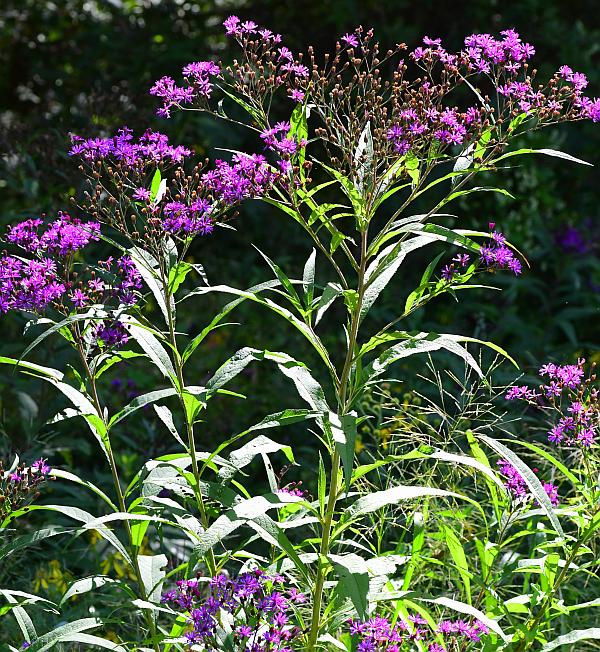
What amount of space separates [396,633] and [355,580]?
40 cm

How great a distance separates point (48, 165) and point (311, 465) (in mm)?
1943

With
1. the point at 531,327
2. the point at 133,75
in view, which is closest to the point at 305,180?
the point at 531,327

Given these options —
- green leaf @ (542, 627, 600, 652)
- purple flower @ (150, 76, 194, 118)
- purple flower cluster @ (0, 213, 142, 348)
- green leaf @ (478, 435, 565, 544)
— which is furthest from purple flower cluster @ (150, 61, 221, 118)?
green leaf @ (542, 627, 600, 652)

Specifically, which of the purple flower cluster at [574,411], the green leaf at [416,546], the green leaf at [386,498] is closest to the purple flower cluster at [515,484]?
the purple flower cluster at [574,411]

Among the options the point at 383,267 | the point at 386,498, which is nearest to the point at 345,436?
the point at 386,498

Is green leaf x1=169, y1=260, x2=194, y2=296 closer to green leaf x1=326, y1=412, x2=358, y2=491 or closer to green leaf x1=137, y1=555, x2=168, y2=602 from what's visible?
green leaf x1=326, y1=412, x2=358, y2=491

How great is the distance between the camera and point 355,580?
6.70 ft

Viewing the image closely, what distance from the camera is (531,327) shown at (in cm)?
576

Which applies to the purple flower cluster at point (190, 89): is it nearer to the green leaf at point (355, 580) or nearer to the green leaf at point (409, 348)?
the green leaf at point (409, 348)

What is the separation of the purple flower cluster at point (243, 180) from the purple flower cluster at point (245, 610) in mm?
847

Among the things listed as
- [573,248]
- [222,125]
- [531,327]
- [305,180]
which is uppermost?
[222,125]

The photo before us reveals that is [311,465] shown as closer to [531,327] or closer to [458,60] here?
[531,327]

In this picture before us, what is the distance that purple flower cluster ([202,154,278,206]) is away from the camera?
7.48 feet

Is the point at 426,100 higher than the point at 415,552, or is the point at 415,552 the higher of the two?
the point at 426,100
